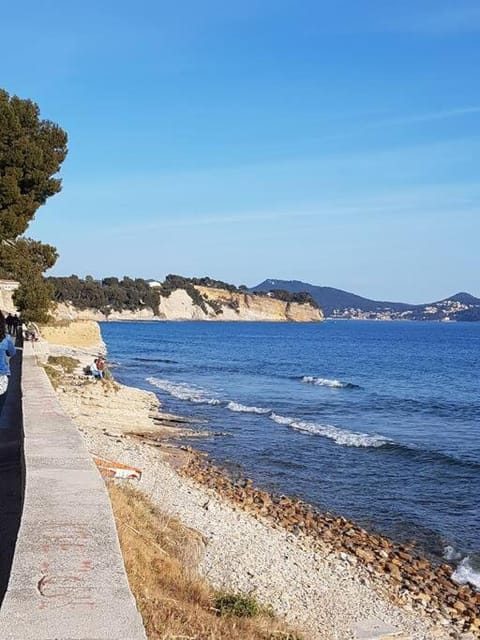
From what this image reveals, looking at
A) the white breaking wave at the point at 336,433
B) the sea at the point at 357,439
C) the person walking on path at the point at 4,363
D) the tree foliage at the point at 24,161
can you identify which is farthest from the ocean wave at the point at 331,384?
the person walking on path at the point at 4,363

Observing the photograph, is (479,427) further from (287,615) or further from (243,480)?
A: (287,615)

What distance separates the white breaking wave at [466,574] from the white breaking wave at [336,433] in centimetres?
1169

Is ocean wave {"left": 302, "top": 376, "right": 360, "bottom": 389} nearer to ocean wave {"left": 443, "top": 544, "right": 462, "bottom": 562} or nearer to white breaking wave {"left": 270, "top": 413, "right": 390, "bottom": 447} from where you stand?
white breaking wave {"left": 270, "top": 413, "right": 390, "bottom": 447}

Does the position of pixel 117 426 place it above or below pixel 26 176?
below

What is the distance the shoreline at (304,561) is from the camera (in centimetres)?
927

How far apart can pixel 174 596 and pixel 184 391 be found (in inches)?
1319

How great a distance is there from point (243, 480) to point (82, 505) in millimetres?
13142

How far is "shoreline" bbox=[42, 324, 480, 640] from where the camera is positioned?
30.4 ft

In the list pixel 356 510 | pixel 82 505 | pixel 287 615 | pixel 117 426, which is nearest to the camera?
pixel 82 505

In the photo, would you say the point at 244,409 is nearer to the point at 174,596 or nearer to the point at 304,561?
the point at 304,561

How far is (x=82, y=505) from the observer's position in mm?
5145

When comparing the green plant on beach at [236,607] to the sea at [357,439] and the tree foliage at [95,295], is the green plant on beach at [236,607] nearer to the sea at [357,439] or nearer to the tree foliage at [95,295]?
the sea at [357,439]

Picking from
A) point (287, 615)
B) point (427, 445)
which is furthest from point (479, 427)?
point (287, 615)

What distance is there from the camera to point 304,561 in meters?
11.2
